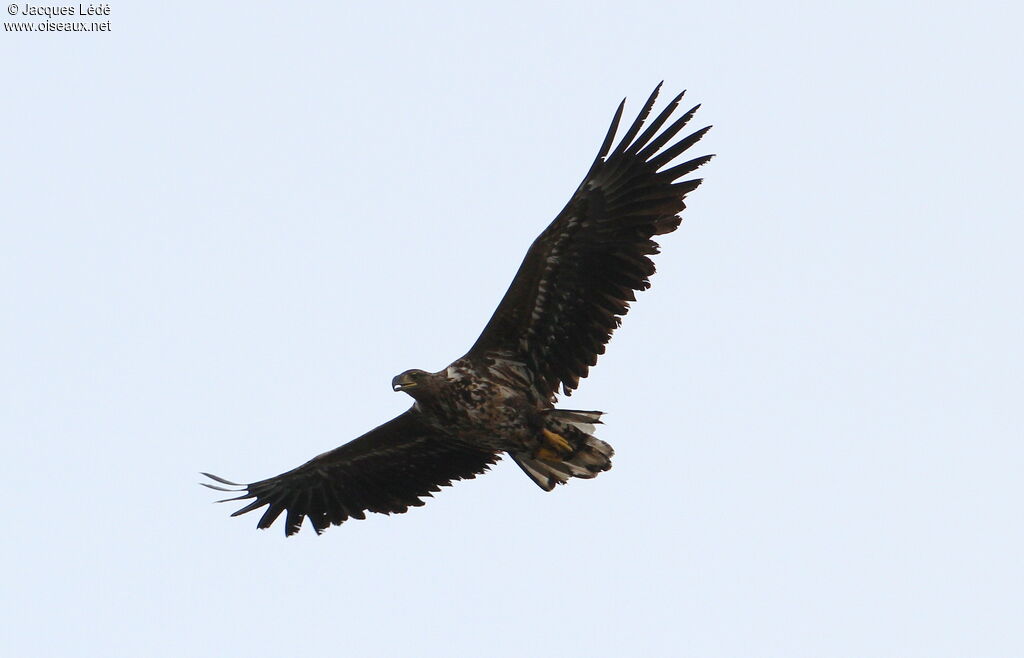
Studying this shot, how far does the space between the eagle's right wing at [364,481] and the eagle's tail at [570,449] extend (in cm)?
99

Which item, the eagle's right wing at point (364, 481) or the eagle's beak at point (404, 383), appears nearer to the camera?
the eagle's beak at point (404, 383)

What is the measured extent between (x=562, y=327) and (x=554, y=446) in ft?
3.47

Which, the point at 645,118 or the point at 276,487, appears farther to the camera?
the point at 276,487

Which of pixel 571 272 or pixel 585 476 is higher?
pixel 571 272

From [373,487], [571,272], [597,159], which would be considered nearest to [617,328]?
[571,272]

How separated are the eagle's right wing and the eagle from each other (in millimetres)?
108

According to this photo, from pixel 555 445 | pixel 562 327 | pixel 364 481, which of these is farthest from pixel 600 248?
pixel 364 481

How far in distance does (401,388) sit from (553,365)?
1.37 metres

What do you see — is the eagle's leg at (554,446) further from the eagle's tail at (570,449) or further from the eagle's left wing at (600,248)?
the eagle's left wing at (600,248)

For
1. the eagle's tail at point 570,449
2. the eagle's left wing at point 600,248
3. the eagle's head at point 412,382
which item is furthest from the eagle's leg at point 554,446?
the eagle's head at point 412,382

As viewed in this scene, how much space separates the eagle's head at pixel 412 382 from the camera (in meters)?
13.6

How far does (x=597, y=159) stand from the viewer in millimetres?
13289

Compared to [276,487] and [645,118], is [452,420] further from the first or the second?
[645,118]

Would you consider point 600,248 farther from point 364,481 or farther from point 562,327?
point 364,481
